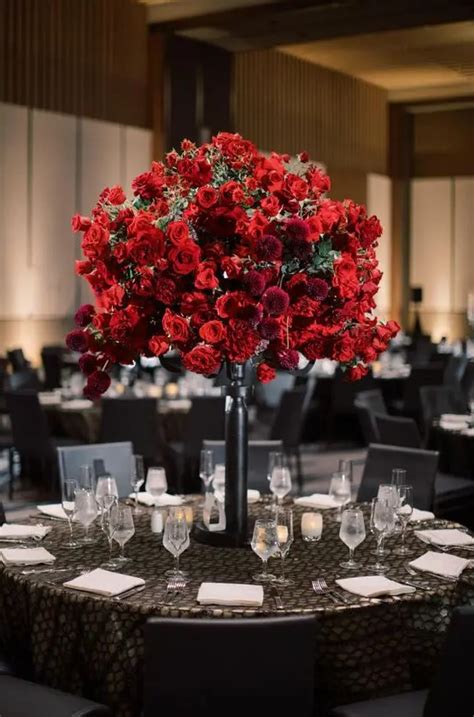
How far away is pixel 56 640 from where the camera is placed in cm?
296

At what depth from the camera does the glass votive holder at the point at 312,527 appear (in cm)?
347

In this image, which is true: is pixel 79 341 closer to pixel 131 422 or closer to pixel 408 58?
pixel 131 422

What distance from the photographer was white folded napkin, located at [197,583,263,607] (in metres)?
2.80

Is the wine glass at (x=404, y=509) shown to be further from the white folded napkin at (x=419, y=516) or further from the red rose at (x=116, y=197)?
the red rose at (x=116, y=197)

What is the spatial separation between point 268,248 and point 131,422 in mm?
3984

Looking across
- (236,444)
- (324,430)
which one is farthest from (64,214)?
(236,444)

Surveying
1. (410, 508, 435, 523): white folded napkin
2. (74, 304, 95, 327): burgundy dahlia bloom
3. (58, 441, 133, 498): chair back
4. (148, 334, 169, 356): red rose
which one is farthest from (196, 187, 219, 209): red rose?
(58, 441, 133, 498): chair back

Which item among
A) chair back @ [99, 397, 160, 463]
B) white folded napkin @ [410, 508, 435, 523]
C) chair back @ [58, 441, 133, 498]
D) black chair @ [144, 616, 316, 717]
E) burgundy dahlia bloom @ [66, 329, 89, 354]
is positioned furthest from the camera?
chair back @ [99, 397, 160, 463]

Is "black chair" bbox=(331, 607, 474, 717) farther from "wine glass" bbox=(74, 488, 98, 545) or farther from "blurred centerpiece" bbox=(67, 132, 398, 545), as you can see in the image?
"wine glass" bbox=(74, 488, 98, 545)

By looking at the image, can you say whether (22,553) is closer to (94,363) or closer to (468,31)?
(94,363)

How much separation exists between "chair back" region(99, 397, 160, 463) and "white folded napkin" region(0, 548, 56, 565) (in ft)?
11.5

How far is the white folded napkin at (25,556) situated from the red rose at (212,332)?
0.84m

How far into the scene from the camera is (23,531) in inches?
139

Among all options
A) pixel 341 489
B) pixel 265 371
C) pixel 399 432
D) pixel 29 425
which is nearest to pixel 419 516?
pixel 341 489
